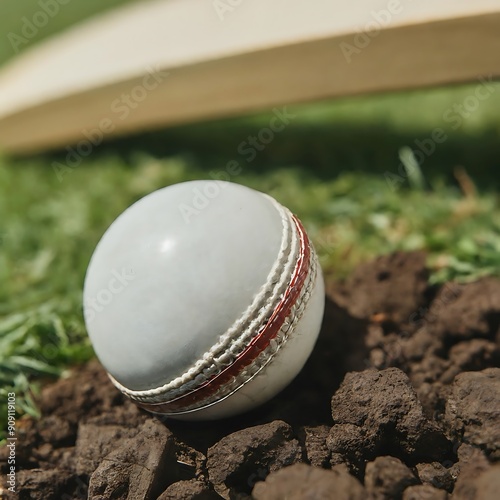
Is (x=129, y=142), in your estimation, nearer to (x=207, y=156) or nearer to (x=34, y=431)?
(x=207, y=156)

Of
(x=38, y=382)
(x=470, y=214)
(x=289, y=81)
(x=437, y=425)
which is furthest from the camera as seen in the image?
(x=289, y=81)

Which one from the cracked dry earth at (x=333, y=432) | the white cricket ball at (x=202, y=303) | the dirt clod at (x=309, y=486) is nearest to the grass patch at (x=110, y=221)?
the cracked dry earth at (x=333, y=432)

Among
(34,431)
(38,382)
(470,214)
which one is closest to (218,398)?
(34,431)

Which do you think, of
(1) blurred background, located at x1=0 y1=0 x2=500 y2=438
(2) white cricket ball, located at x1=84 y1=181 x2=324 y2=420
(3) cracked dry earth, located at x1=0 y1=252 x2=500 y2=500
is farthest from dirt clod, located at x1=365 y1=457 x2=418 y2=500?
(1) blurred background, located at x1=0 y1=0 x2=500 y2=438

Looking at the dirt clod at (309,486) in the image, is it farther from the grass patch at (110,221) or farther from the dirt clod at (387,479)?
the grass patch at (110,221)

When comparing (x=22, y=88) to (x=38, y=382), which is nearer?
(x=38, y=382)

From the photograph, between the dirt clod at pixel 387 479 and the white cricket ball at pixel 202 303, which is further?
the white cricket ball at pixel 202 303

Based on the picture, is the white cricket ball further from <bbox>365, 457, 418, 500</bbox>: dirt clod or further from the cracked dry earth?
<bbox>365, 457, 418, 500</bbox>: dirt clod
